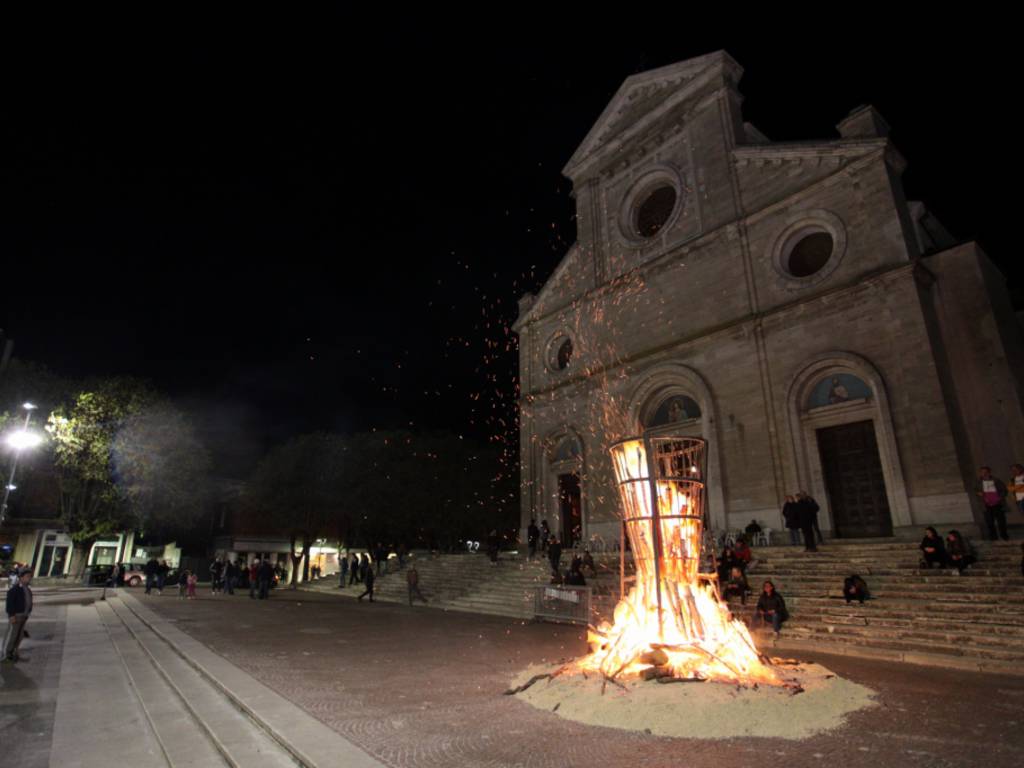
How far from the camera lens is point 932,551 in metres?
11.4

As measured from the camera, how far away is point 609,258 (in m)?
24.5

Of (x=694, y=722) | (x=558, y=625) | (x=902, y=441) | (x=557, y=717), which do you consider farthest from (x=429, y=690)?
(x=902, y=441)

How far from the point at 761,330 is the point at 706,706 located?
15.3 m

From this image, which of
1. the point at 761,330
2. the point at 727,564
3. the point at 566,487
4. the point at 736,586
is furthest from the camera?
the point at 566,487

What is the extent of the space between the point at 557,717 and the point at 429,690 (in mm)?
1998

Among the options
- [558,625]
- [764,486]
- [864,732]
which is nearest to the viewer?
[864,732]

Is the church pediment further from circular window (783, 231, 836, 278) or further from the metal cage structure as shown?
the metal cage structure

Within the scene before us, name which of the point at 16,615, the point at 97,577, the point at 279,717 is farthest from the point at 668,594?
the point at 97,577

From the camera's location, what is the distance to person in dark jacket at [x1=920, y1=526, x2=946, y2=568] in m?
11.3

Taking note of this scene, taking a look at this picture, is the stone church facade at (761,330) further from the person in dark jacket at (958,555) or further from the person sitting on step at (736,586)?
the person sitting on step at (736,586)

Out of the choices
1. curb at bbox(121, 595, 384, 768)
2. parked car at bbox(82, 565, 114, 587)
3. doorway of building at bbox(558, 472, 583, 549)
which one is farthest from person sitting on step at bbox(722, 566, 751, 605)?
parked car at bbox(82, 565, 114, 587)

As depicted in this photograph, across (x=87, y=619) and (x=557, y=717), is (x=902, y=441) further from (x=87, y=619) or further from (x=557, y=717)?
A: (x=87, y=619)

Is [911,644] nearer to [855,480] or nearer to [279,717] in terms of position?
[855,480]

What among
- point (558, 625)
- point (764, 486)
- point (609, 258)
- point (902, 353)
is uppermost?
point (609, 258)
